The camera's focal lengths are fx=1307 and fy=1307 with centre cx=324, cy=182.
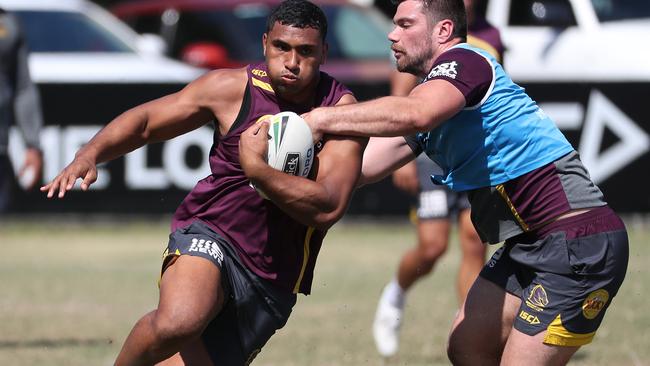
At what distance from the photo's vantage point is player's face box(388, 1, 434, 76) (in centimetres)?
545

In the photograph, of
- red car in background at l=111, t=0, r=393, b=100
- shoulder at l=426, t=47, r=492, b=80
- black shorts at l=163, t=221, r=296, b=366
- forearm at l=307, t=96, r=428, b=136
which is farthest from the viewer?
red car in background at l=111, t=0, r=393, b=100

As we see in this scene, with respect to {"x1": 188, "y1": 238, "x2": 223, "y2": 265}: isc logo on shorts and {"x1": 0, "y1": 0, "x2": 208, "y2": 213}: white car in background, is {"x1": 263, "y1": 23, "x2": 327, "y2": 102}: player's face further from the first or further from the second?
{"x1": 0, "y1": 0, "x2": 208, "y2": 213}: white car in background

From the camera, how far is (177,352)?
5.52 metres

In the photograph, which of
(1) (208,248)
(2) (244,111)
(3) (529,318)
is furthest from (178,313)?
(3) (529,318)

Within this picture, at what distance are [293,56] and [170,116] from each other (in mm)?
618

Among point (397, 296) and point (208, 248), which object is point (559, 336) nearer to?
point (208, 248)

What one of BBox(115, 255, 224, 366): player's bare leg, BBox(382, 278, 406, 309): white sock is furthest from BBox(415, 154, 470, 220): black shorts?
BBox(115, 255, 224, 366): player's bare leg

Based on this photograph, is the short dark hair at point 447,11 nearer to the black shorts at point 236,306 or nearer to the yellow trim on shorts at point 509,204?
the yellow trim on shorts at point 509,204

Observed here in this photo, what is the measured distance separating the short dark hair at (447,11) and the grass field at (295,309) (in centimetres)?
290

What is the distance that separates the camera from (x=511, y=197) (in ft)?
17.9

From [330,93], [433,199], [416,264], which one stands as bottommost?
[416,264]

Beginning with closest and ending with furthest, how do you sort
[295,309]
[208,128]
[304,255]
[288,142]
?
[288,142] → [304,255] → [295,309] → [208,128]

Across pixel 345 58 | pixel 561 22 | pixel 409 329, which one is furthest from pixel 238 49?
pixel 409 329

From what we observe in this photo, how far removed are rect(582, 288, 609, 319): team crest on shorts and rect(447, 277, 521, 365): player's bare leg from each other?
326 mm
